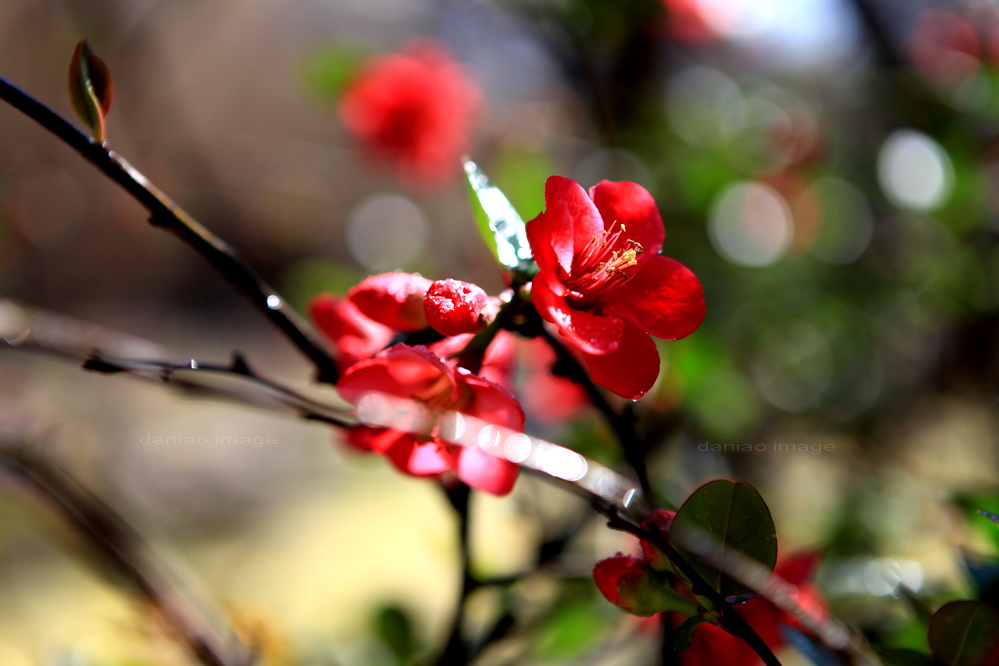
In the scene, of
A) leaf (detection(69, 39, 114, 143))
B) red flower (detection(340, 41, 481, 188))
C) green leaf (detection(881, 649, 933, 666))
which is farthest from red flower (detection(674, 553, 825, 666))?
red flower (detection(340, 41, 481, 188))

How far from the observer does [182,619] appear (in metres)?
0.65

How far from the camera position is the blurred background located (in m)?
0.98

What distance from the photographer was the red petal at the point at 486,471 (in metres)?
0.40

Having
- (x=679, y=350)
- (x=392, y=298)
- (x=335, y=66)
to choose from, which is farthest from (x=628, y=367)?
(x=335, y=66)

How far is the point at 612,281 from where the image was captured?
0.49 m

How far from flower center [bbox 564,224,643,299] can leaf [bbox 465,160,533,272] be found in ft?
0.16

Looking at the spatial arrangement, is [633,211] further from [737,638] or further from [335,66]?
[335,66]

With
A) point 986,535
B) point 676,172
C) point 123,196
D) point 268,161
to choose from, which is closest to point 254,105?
point 268,161

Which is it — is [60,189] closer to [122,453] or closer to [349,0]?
[122,453]

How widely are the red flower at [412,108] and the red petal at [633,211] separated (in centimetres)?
121

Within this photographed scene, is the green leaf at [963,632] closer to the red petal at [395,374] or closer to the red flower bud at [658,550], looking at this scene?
the red flower bud at [658,550]

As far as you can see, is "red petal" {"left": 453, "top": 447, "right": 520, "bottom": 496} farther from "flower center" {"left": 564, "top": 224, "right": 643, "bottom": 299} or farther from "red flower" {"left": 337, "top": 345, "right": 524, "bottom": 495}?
"flower center" {"left": 564, "top": 224, "right": 643, "bottom": 299}

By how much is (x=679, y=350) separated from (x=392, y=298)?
514mm
